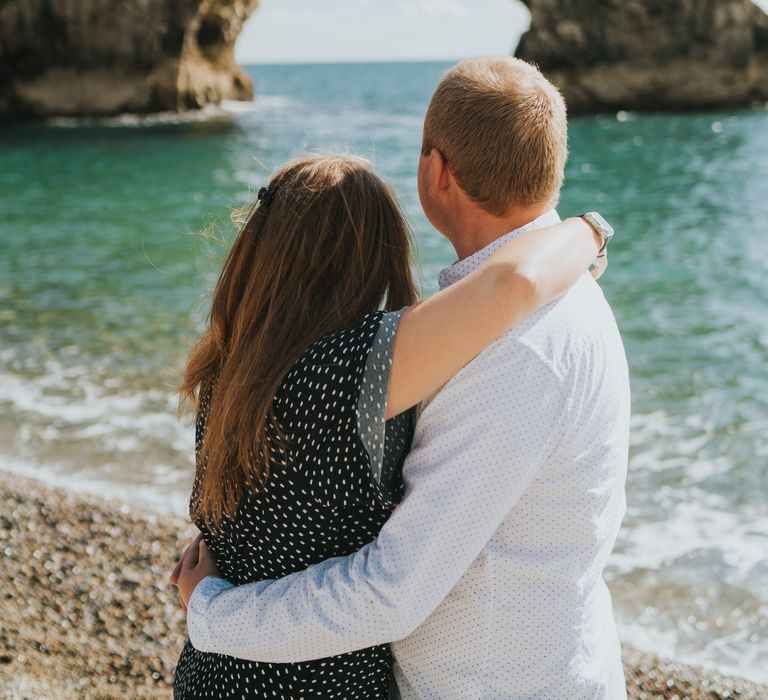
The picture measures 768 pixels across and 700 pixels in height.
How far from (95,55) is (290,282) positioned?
3866 cm

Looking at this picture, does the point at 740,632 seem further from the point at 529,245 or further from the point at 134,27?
the point at 134,27

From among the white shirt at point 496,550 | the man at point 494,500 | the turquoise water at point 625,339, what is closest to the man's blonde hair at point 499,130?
the man at point 494,500

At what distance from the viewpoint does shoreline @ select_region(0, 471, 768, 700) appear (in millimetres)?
3686

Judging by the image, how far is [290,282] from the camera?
181 cm

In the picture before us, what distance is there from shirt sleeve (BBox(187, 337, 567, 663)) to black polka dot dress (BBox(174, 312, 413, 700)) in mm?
91

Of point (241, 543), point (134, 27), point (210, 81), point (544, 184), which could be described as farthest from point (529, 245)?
point (210, 81)

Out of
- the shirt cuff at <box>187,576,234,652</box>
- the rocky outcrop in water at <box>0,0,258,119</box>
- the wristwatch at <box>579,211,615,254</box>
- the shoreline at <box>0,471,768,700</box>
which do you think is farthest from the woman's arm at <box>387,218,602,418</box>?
the rocky outcrop in water at <box>0,0,258,119</box>

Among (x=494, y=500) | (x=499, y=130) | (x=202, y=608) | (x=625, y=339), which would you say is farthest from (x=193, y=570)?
(x=625, y=339)

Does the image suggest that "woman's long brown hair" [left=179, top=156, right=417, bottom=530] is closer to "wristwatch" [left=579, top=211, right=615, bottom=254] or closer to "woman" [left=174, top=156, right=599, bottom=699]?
"woman" [left=174, top=156, right=599, bottom=699]

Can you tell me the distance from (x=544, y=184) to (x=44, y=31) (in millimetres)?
38516

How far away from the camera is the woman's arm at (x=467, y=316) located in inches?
→ 61.4

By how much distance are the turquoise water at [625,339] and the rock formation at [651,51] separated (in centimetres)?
2097

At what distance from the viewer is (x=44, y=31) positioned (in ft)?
116

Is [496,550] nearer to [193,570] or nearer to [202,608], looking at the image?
[202,608]
